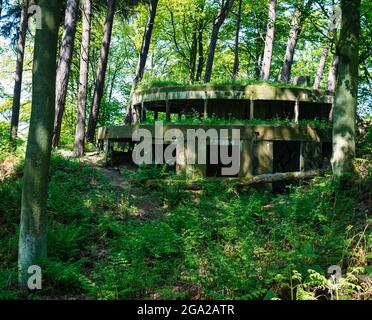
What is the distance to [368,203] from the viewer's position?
9.50 metres

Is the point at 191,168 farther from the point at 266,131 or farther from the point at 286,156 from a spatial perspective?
the point at 286,156

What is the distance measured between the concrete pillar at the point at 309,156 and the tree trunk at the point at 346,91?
4209 mm

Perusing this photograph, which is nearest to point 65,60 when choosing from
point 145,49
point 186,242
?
point 145,49

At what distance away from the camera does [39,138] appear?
6965 millimetres

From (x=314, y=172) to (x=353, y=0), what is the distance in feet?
18.3

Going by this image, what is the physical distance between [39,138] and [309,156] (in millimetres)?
10441

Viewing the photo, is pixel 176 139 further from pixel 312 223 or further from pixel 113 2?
pixel 113 2

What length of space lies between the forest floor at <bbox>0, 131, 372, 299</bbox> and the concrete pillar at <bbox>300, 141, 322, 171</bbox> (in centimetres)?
164

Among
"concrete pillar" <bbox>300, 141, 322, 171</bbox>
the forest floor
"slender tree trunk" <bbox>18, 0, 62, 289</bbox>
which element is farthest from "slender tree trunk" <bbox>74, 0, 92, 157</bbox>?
"slender tree trunk" <bbox>18, 0, 62, 289</bbox>

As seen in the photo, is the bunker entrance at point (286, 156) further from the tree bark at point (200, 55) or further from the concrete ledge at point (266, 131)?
the tree bark at point (200, 55)

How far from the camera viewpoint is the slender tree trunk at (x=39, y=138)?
6.83 meters

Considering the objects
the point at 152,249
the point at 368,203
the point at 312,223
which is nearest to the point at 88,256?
the point at 152,249
